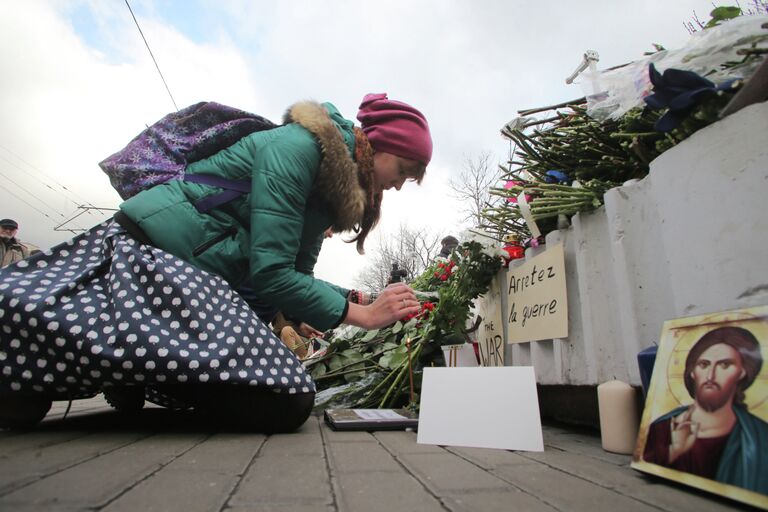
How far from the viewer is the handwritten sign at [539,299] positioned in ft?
4.50

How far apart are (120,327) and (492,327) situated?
1491mm

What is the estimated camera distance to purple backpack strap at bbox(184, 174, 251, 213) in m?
1.38

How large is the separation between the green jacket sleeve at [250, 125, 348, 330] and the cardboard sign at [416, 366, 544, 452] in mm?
414

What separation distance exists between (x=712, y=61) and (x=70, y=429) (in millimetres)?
2022

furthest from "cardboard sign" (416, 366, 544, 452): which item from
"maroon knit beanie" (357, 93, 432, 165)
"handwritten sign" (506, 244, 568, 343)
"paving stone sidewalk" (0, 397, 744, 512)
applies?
"maroon knit beanie" (357, 93, 432, 165)

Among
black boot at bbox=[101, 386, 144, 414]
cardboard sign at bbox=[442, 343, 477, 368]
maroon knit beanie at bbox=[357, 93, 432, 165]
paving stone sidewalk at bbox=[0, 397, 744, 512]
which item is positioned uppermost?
maroon knit beanie at bbox=[357, 93, 432, 165]

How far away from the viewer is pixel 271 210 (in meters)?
1.31

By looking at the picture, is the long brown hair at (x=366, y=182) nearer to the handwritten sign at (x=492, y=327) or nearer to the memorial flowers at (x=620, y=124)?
the memorial flowers at (x=620, y=124)

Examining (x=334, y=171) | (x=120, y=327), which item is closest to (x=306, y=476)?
(x=120, y=327)

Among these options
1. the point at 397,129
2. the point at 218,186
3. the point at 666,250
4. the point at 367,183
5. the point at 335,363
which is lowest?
the point at 335,363

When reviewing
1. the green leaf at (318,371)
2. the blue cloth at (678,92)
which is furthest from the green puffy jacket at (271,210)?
the green leaf at (318,371)

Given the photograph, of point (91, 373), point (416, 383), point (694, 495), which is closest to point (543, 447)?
point (694, 495)

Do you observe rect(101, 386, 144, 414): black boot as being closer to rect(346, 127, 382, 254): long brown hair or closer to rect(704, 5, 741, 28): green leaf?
rect(346, 127, 382, 254): long brown hair

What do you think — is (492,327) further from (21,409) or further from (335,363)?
(21,409)
